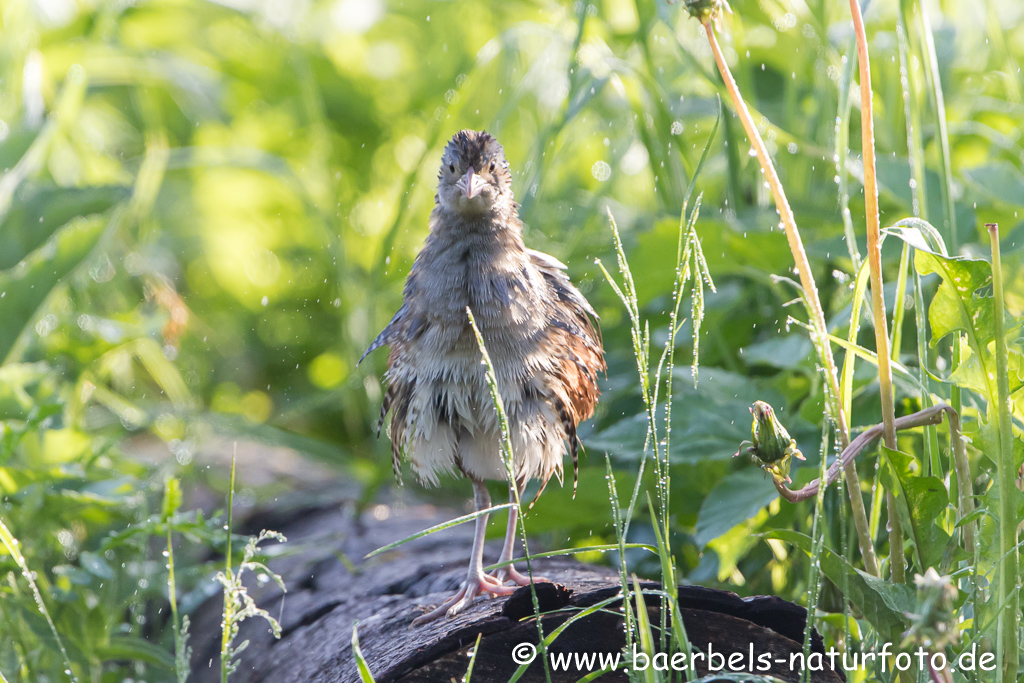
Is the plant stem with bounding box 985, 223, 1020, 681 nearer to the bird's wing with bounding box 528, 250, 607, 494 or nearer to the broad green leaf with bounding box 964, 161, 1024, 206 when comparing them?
the bird's wing with bounding box 528, 250, 607, 494

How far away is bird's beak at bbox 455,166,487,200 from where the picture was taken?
139cm

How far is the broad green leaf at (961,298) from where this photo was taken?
1.29m

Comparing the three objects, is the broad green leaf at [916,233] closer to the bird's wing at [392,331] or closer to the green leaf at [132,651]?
the bird's wing at [392,331]

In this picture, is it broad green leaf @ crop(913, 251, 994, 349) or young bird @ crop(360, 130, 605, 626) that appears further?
young bird @ crop(360, 130, 605, 626)

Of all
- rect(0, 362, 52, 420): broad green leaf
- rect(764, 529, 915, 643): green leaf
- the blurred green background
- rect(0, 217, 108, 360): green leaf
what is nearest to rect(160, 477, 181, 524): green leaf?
the blurred green background

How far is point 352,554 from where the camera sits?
7.68ft

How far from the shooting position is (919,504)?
4.50 ft

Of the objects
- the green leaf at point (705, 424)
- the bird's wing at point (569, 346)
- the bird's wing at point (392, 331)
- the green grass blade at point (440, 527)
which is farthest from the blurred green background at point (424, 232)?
the green grass blade at point (440, 527)

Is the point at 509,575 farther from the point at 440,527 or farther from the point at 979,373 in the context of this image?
the point at 979,373

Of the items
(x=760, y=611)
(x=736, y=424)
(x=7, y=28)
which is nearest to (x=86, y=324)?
(x=7, y=28)

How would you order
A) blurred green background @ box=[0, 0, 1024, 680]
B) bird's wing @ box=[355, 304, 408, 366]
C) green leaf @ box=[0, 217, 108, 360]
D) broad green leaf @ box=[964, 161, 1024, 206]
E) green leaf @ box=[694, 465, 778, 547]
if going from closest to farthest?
bird's wing @ box=[355, 304, 408, 366] < green leaf @ box=[694, 465, 778, 547] < blurred green background @ box=[0, 0, 1024, 680] < broad green leaf @ box=[964, 161, 1024, 206] < green leaf @ box=[0, 217, 108, 360]

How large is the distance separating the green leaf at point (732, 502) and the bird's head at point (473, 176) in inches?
29.0

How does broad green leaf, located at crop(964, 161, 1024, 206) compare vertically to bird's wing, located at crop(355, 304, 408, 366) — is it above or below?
above

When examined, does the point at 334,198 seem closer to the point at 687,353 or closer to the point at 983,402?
the point at 687,353
